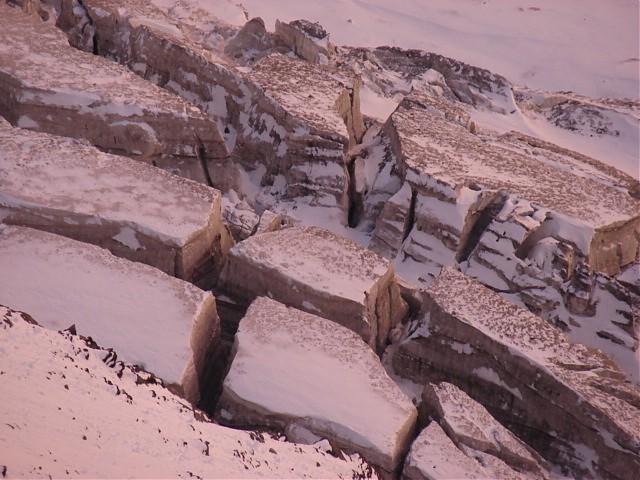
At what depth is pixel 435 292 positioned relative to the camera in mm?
8031

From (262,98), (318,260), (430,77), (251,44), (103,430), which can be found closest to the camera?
(103,430)

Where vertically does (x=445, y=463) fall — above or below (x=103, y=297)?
below

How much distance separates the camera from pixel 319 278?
7648 millimetres

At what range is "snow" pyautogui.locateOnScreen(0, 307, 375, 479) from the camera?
412 centimetres

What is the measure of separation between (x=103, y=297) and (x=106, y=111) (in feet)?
13.5

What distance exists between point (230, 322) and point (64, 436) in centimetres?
364

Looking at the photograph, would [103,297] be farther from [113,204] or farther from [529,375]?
[529,375]

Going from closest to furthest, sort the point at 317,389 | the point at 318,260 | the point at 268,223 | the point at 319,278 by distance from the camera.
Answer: the point at 317,389 < the point at 319,278 < the point at 318,260 < the point at 268,223

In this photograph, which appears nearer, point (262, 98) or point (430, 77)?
point (262, 98)

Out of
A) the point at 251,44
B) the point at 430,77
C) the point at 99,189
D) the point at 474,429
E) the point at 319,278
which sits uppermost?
the point at 430,77

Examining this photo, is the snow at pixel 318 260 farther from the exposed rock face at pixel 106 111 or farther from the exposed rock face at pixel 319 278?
the exposed rock face at pixel 106 111

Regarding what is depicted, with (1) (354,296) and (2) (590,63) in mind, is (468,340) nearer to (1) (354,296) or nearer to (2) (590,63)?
(1) (354,296)

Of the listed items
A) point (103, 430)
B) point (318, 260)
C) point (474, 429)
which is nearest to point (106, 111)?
point (318, 260)

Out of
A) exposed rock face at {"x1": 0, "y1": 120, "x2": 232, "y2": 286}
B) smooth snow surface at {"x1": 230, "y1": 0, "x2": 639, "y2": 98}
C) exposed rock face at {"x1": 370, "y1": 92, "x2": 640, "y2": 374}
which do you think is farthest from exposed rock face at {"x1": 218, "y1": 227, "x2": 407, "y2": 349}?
smooth snow surface at {"x1": 230, "y1": 0, "x2": 639, "y2": 98}
